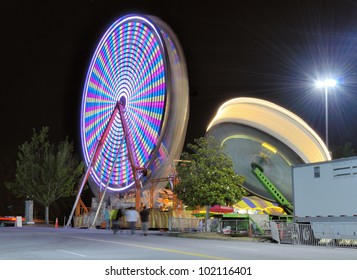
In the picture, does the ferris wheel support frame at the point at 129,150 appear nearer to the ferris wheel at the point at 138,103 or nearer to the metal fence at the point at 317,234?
the ferris wheel at the point at 138,103

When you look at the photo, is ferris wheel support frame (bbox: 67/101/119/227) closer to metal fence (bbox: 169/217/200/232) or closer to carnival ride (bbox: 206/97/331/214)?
carnival ride (bbox: 206/97/331/214)

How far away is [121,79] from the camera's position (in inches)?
2000

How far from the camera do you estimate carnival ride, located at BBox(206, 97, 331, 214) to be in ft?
192

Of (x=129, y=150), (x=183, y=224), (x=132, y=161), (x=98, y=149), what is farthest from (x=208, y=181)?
(x=98, y=149)

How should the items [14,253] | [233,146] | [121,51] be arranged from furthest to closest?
[233,146]
[121,51]
[14,253]

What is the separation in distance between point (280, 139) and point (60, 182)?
26.3 m

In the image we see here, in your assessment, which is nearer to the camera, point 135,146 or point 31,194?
point 135,146

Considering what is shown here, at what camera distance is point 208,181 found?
28.4m

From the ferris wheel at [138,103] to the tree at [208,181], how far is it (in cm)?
1552

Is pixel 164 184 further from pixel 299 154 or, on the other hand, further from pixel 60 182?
pixel 299 154

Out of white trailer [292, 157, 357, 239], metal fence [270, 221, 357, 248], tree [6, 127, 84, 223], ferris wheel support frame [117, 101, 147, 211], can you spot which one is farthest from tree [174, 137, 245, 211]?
tree [6, 127, 84, 223]

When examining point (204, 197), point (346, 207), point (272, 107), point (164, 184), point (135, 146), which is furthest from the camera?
point (272, 107)

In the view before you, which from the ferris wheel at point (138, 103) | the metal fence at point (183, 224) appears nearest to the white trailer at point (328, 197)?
the metal fence at point (183, 224)

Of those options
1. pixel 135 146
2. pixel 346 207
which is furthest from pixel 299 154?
pixel 346 207
